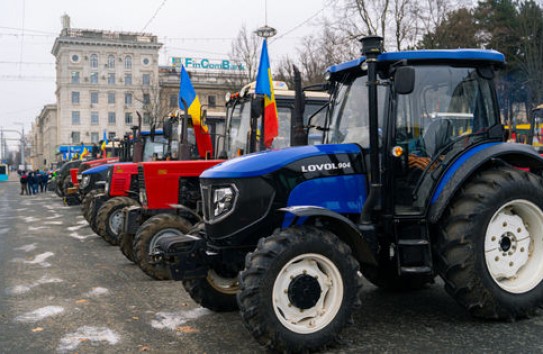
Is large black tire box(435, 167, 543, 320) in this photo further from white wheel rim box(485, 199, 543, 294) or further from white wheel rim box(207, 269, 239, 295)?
white wheel rim box(207, 269, 239, 295)

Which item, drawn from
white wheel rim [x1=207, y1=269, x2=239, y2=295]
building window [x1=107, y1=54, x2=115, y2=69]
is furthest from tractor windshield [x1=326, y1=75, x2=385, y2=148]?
building window [x1=107, y1=54, x2=115, y2=69]

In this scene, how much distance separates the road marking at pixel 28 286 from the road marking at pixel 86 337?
2277mm

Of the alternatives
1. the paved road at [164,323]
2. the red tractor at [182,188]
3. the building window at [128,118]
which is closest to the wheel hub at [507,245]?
the paved road at [164,323]

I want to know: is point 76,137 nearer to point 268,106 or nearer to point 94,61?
point 94,61

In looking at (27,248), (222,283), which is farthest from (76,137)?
(222,283)

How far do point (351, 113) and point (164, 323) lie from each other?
279 cm

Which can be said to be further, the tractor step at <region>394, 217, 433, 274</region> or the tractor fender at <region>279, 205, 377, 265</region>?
the tractor step at <region>394, 217, 433, 274</region>

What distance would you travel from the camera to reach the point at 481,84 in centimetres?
573

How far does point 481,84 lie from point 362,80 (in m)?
1.24

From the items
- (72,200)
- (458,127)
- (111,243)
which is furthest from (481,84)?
(72,200)

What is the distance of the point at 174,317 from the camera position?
5902mm

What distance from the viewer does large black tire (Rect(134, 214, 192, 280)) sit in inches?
310

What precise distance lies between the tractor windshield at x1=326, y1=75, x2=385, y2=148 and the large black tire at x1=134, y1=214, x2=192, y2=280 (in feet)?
11.0

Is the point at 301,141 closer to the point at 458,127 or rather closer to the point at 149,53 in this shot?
the point at 458,127
